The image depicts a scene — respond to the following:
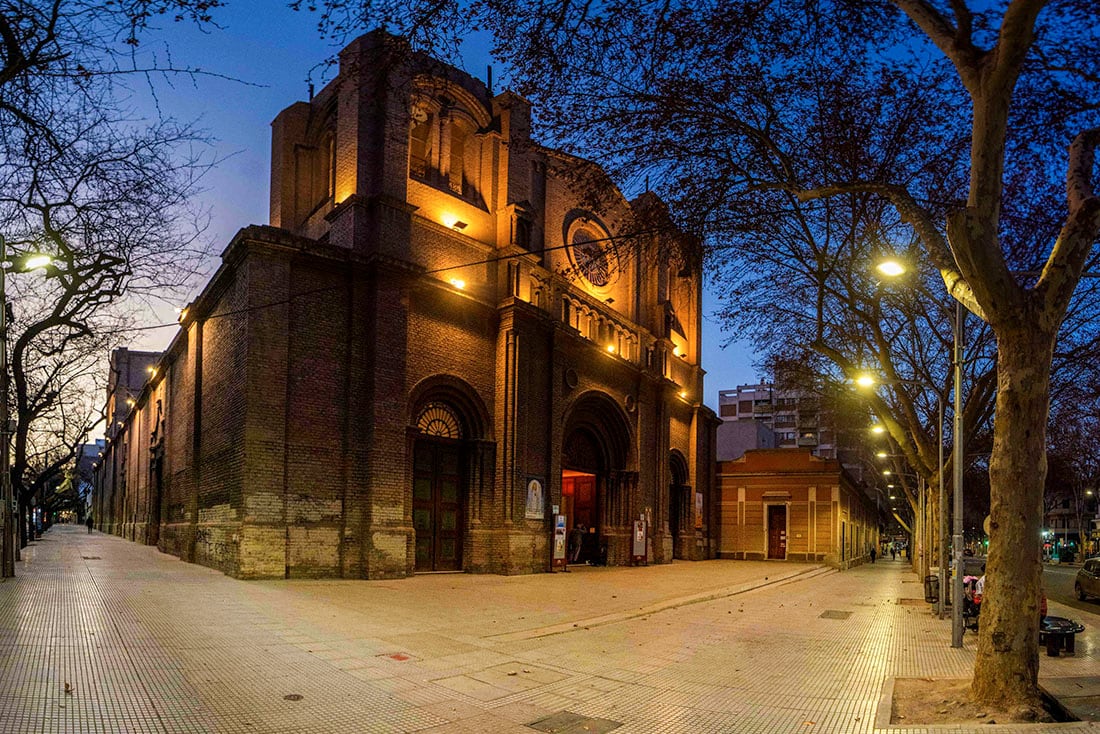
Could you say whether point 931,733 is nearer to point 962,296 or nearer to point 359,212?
point 962,296

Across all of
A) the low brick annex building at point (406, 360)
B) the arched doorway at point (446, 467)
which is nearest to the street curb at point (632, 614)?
the low brick annex building at point (406, 360)

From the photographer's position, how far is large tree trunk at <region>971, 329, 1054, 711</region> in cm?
754

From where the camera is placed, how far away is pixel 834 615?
56.1 ft

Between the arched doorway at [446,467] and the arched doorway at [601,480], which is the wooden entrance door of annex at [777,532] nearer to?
the arched doorway at [601,480]

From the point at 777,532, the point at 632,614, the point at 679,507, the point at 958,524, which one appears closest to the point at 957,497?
the point at 958,524

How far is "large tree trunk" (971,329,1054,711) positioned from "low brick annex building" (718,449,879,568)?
37780 millimetres

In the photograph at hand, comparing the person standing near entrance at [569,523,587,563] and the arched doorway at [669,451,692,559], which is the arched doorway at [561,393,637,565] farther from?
the arched doorway at [669,451,692,559]

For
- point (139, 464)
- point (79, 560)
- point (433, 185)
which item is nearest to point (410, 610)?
point (433, 185)

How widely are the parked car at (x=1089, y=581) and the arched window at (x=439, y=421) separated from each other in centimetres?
1985

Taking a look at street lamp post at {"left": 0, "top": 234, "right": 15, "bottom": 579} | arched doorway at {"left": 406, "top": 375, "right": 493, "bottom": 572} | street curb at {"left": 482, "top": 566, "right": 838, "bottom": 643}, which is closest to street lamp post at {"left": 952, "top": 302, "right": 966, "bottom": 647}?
street curb at {"left": 482, "top": 566, "right": 838, "bottom": 643}

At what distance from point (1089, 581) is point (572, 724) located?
24.9 metres

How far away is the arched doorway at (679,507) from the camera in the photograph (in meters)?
38.4

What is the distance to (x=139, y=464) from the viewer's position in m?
41.1

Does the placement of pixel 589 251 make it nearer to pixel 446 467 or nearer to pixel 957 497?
pixel 446 467
